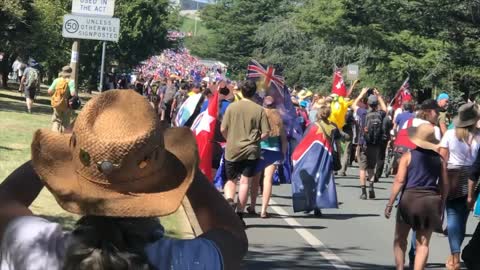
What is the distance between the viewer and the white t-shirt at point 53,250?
6.65 ft

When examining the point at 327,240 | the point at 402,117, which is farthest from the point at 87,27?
the point at 327,240

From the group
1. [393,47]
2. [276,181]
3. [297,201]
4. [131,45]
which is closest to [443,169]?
[297,201]

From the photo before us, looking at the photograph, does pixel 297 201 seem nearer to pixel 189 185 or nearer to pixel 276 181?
pixel 276 181

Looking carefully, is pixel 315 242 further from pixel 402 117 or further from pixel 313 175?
pixel 402 117

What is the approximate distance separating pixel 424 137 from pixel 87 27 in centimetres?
910

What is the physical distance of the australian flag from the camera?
39.1 ft

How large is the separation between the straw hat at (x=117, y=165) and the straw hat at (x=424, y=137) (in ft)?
18.6

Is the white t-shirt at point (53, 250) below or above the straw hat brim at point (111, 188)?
below

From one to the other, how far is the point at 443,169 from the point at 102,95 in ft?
19.5

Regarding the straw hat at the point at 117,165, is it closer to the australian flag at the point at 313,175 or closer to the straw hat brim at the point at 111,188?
the straw hat brim at the point at 111,188

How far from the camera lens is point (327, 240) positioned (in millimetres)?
10008

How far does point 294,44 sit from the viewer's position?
64.7 meters

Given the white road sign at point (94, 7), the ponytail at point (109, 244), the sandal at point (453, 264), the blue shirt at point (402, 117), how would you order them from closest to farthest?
the ponytail at point (109, 244), the sandal at point (453, 264), the white road sign at point (94, 7), the blue shirt at point (402, 117)

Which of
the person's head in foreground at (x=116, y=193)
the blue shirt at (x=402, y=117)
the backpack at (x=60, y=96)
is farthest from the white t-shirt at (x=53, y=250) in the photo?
the blue shirt at (x=402, y=117)
